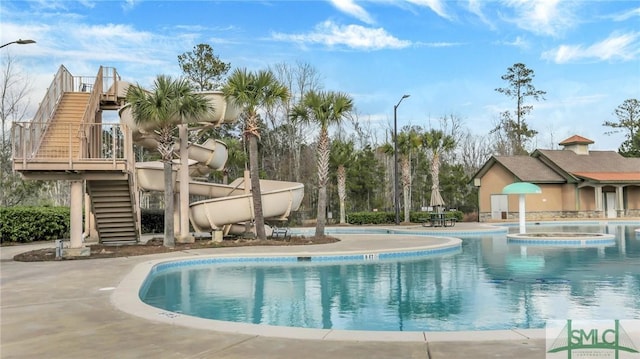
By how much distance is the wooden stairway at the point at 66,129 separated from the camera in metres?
15.7

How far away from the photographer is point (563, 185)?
38.7 m

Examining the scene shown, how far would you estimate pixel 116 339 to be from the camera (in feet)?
19.5

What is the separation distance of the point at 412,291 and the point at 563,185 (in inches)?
1286

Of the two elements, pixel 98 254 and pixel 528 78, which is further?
pixel 528 78

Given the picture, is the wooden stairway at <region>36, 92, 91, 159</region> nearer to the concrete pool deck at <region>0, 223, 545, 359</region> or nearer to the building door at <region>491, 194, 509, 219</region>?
the concrete pool deck at <region>0, 223, 545, 359</region>

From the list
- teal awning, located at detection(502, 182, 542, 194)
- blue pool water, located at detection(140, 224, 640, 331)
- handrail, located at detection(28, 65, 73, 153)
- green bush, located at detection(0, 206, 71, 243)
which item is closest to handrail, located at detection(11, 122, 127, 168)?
handrail, located at detection(28, 65, 73, 153)

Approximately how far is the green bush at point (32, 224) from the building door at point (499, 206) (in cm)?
2902

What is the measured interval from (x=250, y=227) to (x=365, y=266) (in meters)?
9.28

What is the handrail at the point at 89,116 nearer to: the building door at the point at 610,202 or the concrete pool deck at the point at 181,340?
the concrete pool deck at the point at 181,340

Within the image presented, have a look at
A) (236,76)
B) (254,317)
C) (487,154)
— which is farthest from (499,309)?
(487,154)

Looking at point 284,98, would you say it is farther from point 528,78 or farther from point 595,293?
point 528,78

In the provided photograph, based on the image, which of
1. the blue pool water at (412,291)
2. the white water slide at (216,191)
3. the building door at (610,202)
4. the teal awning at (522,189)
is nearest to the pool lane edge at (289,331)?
the blue pool water at (412,291)

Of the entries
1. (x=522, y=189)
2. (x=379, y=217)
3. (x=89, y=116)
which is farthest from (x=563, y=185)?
(x=89, y=116)

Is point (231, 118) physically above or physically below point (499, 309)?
above
